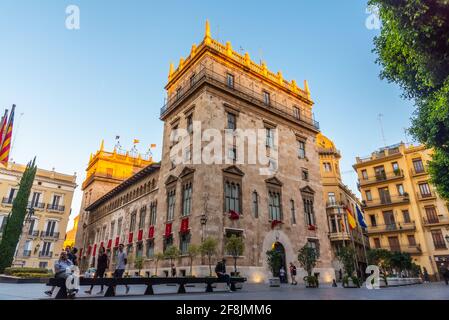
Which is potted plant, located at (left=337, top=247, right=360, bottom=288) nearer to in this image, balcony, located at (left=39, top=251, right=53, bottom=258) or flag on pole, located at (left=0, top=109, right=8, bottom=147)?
flag on pole, located at (left=0, top=109, right=8, bottom=147)

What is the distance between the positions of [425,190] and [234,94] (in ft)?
108

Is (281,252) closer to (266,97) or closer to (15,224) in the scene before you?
(266,97)

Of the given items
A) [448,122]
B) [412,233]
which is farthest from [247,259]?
[412,233]

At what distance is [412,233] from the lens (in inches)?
1518

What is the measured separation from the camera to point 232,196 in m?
23.2

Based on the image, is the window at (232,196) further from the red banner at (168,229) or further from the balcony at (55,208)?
the balcony at (55,208)

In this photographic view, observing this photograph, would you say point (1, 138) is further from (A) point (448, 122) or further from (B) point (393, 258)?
(B) point (393, 258)

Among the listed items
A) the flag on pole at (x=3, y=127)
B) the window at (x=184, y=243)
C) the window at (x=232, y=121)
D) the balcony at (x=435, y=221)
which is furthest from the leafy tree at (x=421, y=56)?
the balcony at (x=435, y=221)

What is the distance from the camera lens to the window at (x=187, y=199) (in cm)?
2308

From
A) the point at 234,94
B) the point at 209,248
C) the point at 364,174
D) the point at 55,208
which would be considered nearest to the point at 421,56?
the point at 209,248

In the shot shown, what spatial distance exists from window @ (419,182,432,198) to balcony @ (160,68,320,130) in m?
19.7

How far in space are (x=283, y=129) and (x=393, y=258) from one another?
16.6 meters

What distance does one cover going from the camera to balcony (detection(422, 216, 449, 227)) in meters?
36.2

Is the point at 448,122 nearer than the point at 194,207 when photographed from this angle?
Yes
